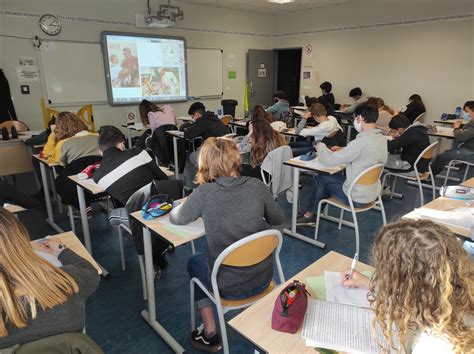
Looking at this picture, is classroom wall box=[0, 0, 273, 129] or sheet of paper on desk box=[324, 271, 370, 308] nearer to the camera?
sheet of paper on desk box=[324, 271, 370, 308]

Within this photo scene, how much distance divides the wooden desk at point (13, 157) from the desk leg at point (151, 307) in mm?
3248

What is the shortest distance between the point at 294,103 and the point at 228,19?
294 cm

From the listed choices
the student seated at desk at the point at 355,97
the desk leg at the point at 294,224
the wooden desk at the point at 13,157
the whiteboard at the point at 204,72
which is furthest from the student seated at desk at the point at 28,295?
the whiteboard at the point at 204,72

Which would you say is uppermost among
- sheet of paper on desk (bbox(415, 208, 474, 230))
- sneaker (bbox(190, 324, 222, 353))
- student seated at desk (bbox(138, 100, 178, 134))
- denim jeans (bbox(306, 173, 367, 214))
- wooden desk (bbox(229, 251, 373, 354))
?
student seated at desk (bbox(138, 100, 178, 134))

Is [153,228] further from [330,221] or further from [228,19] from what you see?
[228,19]

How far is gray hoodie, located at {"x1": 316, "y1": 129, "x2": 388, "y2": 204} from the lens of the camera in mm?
2869

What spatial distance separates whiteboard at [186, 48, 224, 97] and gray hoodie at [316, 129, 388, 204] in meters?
5.63

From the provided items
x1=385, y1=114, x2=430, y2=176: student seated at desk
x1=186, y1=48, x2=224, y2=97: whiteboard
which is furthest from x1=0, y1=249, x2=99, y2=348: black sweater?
x1=186, y1=48, x2=224, y2=97: whiteboard

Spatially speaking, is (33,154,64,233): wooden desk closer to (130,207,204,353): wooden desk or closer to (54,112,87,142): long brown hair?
(54,112,87,142): long brown hair

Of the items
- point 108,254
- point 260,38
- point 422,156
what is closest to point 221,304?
point 108,254

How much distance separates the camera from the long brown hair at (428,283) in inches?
33.3

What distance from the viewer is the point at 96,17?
6285 millimetres

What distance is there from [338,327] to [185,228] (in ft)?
3.39

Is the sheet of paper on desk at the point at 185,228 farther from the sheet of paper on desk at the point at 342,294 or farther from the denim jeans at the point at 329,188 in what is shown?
the denim jeans at the point at 329,188
